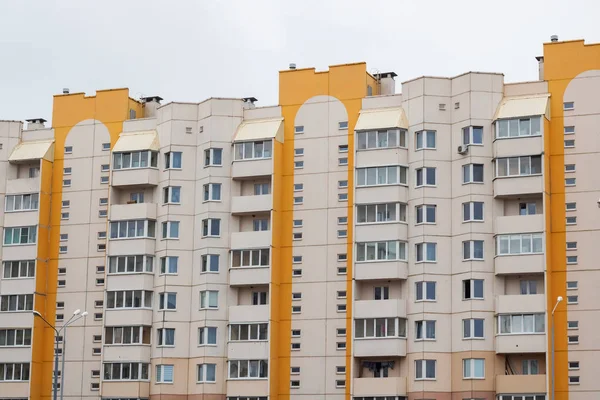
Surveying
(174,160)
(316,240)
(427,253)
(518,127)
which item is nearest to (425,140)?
(518,127)

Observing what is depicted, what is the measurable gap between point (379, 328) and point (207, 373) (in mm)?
15327

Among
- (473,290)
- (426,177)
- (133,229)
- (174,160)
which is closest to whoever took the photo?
(473,290)

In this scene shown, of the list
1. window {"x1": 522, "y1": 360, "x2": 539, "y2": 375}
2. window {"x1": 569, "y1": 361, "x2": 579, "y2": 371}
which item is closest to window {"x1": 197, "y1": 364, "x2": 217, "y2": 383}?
window {"x1": 522, "y1": 360, "x2": 539, "y2": 375}

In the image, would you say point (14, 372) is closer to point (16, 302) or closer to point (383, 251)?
point (16, 302)

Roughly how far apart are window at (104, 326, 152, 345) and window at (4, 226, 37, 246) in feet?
38.7

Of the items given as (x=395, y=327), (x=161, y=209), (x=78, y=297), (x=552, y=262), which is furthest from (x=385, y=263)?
(x=78, y=297)

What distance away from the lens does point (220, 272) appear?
105 metres

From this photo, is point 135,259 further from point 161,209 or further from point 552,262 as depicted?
point 552,262

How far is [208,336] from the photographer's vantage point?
4102 inches

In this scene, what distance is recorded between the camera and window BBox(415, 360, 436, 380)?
319ft

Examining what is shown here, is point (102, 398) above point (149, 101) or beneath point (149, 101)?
beneath

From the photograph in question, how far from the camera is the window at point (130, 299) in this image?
350 ft

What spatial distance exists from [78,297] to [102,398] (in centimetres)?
988

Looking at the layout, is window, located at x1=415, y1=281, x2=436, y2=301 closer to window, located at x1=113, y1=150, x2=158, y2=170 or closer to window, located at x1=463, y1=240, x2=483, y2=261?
window, located at x1=463, y1=240, x2=483, y2=261
